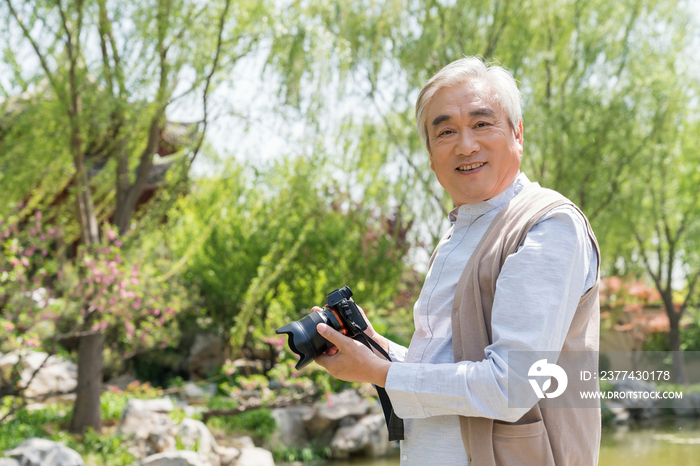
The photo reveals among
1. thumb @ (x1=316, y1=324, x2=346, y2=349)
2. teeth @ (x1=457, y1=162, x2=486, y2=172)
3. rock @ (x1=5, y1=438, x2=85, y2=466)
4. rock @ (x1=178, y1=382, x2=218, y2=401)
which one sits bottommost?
rock @ (x1=5, y1=438, x2=85, y2=466)

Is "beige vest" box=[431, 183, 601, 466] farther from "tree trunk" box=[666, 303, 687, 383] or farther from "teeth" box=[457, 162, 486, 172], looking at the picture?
"tree trunk" box=[666, 303, 687, 383]

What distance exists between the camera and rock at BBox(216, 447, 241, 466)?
538 centimetres

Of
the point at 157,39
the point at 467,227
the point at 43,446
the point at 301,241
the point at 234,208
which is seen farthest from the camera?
the point at 234,208

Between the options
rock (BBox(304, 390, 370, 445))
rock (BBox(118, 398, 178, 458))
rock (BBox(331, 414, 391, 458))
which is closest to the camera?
rock (BBox(118, 398, 178, 458))

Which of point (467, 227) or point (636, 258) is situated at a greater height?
point (636, 258)

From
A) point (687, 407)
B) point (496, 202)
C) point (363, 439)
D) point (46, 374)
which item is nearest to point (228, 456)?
point (363, 439)

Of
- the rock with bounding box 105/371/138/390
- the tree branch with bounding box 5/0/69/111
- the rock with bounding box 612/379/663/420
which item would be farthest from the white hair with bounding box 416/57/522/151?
the rock with bounding box 612/379/663/420

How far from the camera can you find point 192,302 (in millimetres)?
8914

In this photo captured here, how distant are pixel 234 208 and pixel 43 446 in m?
5.38

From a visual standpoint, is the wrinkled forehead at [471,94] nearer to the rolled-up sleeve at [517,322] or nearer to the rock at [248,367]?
the rolled-up sleeve at [517,322]

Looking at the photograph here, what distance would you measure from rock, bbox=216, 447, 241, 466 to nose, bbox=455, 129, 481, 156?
4976 mm

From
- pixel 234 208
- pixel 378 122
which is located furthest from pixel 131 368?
pixel 378 122

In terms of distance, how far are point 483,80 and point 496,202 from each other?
26 centimetres

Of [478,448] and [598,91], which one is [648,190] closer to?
[598,91]
